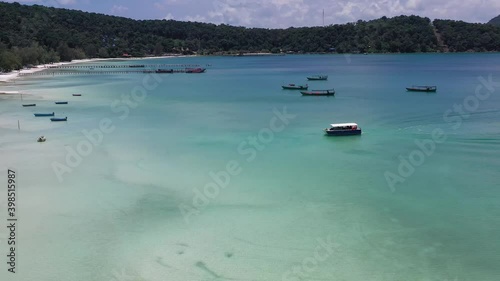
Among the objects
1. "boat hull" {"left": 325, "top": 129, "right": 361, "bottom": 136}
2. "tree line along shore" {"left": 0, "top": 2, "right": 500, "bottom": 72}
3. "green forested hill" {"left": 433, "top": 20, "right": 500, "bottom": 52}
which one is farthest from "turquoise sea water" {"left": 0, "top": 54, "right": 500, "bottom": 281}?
"green forested hill" {"left": 433, "top": 20, "right": 500, "bottom": 52}

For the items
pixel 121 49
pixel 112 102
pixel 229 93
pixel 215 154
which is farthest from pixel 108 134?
pixel 121 49

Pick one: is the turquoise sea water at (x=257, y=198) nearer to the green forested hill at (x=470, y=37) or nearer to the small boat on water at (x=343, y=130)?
the small boat on water at (x=343, y=130)

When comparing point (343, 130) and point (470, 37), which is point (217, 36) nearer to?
point (470, 37)

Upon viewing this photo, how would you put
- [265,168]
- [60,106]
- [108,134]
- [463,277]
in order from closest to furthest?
[463,277] → [265,168] → [108,134] → [60,106]

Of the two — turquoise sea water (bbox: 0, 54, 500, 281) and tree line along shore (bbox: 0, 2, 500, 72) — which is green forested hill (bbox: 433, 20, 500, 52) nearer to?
tree line along shore (bbox: 0, 2, 500, 72)

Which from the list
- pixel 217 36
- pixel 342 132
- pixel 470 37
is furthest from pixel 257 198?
pixel 217 36

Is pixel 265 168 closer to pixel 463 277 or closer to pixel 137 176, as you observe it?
pixel 137 176
